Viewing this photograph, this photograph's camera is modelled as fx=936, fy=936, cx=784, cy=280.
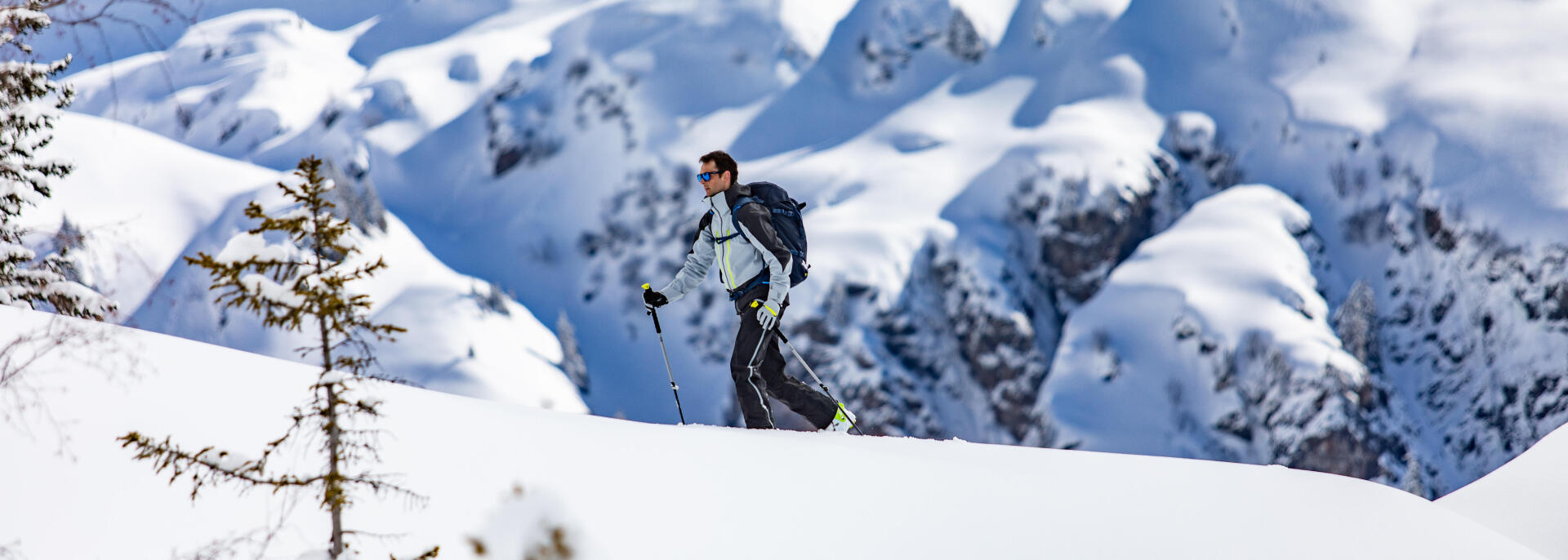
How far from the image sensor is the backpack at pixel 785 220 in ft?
25.9

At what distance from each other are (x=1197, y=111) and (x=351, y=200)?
10948 centimetres

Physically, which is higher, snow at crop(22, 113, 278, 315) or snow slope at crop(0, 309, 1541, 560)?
snow at crop(22, 113, 278, 315)

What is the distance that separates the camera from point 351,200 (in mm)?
105312

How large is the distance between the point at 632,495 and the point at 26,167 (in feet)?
34.1

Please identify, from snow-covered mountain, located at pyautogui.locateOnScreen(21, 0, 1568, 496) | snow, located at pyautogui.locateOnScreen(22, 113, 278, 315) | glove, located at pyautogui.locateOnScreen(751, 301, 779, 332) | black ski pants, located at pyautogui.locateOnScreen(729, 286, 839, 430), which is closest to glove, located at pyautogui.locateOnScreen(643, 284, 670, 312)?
black ski pants, located at pyautogui.locateOnScreen(729, 286, 839, 430)

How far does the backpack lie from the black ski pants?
31 centimetres

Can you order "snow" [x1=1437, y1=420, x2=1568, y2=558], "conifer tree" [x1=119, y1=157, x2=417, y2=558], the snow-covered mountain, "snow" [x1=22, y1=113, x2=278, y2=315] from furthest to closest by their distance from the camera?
"snow" [x1=22, y1=113, x2=278, y2=315]
the snow-covered mountain
"snow" [x1=1437, y1=420, x2=1568, y2=558]
"conifer tree" [x1=119, y1=157, x2=417, y2=558]

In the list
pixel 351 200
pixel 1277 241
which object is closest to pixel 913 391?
pixel 1277 241

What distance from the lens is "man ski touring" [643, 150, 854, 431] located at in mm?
7766

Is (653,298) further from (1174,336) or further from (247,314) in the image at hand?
(247,314)

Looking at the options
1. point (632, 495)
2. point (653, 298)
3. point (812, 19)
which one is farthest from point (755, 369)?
point (812, 19)

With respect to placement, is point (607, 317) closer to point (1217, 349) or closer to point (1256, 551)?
point (1217, 349)

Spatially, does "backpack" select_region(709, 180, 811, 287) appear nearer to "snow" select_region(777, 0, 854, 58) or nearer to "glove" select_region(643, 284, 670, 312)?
"glove" select_region(643, 284, 670, 312)

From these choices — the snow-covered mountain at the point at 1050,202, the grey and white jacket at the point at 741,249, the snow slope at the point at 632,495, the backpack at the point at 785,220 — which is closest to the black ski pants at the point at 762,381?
the grey and white jacket at the point at 741,249
